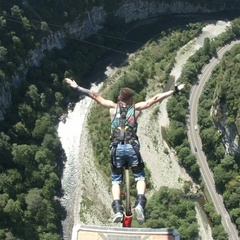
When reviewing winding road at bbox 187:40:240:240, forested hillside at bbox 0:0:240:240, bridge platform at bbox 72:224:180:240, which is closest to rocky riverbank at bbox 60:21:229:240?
forested hillside at bbox 0:0:240:240

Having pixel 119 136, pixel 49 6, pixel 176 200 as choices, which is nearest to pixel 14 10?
pixel 49 6

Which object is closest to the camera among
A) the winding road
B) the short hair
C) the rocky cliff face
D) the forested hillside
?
the short hair

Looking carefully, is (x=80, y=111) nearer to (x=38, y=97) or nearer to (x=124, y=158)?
(x=38, y=97)

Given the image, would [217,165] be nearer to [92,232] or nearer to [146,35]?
[146,35]

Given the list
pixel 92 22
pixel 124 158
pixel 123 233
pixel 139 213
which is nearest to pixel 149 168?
pixel 92 22

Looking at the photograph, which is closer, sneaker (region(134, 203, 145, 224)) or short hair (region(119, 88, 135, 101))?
sneaker (region(134, 203, 145, 224))

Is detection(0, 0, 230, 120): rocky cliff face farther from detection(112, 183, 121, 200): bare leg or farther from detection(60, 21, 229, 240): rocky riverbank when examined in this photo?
detection(112, 183, 121, 200): bare leg
